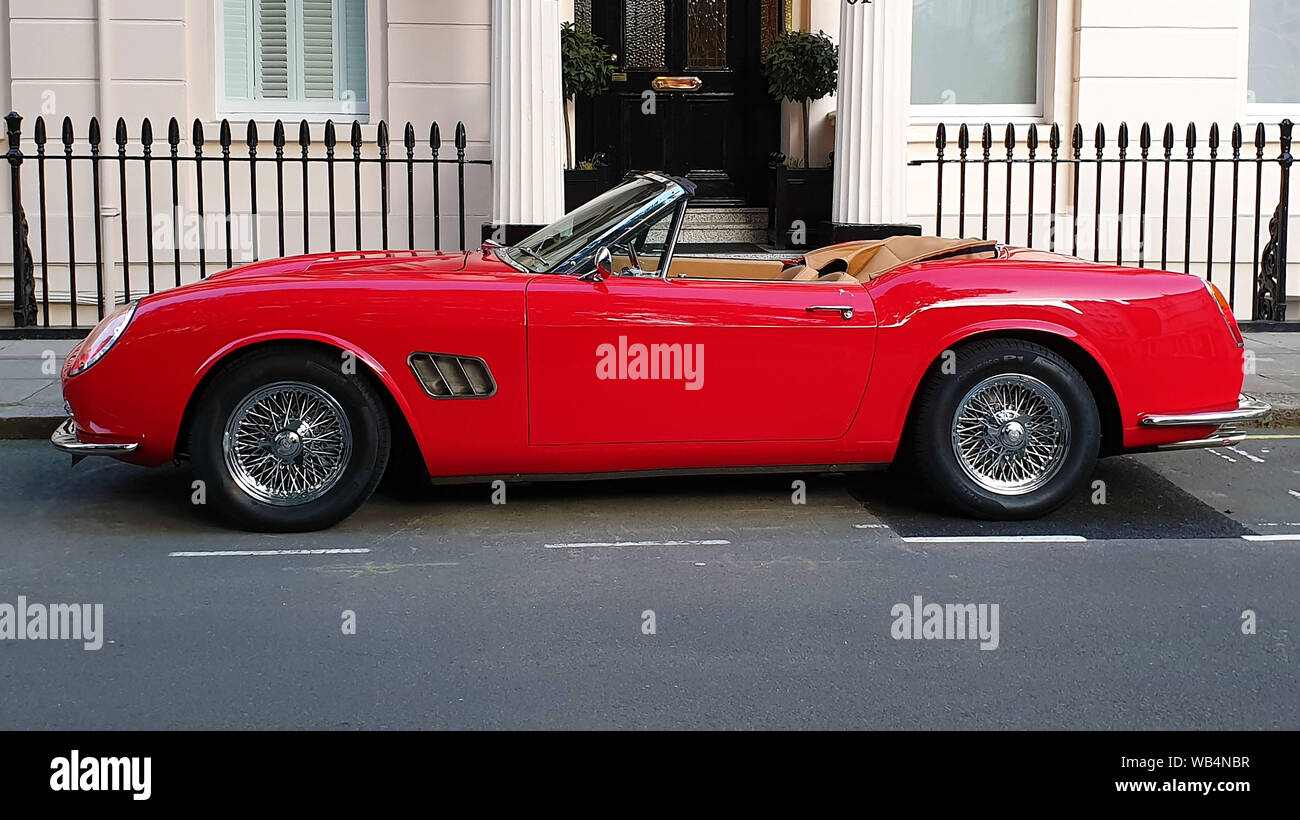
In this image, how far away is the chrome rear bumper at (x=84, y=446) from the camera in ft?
19.5

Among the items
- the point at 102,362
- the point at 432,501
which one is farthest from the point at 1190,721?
the point at 102,362

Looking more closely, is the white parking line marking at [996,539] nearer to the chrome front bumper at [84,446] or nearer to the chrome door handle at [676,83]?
the chrome front bumper at [84,446]

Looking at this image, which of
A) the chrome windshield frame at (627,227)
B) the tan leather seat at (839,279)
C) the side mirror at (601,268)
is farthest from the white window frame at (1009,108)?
the side mirror at (601,268)

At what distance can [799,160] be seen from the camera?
1286cm

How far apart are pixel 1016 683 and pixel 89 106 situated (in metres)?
10.4

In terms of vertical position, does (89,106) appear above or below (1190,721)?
above

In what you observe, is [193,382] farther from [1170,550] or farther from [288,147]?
[288,147]

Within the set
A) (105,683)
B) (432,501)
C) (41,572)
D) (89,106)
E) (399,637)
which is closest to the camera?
(105,683)

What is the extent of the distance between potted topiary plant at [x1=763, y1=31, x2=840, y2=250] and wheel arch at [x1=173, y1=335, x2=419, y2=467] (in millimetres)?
6709

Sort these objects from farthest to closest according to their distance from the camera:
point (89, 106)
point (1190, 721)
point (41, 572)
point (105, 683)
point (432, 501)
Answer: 1. point (89, 106)
2. point (432, 501)
3. point (41, 572)
4. point (105, 683)
5. point (1190, 721)

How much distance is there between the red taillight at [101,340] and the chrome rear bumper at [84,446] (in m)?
0.25

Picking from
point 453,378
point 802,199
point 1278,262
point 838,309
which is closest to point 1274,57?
point 1278,262

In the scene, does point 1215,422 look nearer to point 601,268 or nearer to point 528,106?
point 601,268

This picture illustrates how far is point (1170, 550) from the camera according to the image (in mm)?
5863
